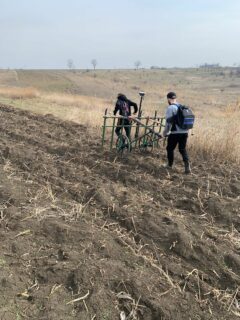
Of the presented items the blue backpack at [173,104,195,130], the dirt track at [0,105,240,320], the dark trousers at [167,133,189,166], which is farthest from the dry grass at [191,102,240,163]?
the blue backpack at [173,104,195,130]

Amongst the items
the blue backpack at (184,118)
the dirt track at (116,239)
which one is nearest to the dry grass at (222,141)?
the dirt track at (116,239)

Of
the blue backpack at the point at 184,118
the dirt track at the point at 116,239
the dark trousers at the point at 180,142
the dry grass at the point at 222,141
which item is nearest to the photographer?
the dirt track at the point at 116,239

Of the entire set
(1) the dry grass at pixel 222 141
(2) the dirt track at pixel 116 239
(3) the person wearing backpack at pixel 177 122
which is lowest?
(2) the dirt track at pixel 116 239

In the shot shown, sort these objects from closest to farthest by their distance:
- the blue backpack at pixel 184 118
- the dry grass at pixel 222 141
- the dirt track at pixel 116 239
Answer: the dirt track at pixel 116 239 < the blue backpack at pixel 184 118 < the dry grass at pixel 222 141

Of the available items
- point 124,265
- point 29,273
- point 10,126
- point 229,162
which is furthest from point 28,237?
point 10,126

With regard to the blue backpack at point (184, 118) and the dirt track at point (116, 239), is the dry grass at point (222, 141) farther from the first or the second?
the blue backpack at point (184, 118)

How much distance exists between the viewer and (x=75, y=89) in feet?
160

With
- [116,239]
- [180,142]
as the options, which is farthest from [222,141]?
[116,239]

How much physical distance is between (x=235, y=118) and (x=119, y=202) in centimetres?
458

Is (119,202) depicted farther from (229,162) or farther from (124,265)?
A: (229,162)

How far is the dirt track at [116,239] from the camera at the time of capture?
4.07 meters

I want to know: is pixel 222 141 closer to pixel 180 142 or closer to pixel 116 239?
pixel 180 142

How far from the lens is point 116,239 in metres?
5.18

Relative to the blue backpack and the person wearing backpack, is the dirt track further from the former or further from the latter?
the blue backpack
